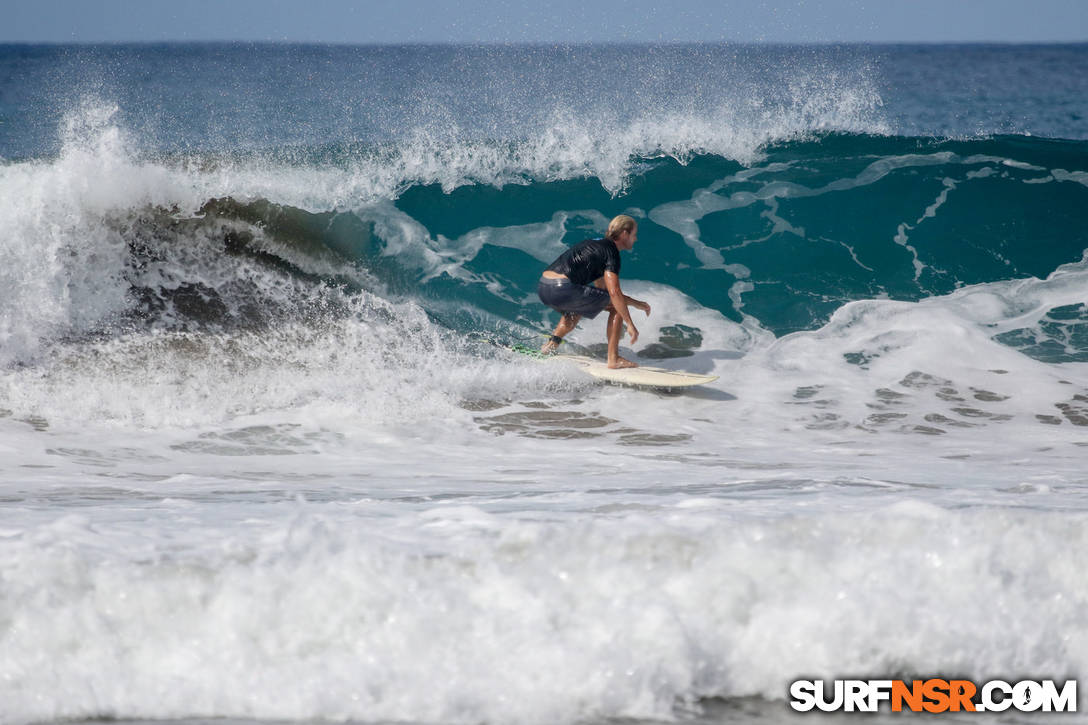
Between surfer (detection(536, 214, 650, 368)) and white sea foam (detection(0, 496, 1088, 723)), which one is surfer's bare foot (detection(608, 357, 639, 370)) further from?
white sea foam (detection(0, 496, 1088, 723))

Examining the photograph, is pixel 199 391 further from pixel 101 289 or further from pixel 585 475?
pixel 585 475

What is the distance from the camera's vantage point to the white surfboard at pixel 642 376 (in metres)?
7.45

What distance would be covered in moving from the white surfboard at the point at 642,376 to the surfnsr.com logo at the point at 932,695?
458 cm

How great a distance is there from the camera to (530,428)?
6625mm

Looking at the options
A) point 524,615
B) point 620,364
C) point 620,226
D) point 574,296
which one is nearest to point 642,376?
point 620,364

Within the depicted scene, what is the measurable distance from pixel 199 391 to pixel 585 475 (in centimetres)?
313

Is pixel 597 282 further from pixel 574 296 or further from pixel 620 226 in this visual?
pixel 620 226

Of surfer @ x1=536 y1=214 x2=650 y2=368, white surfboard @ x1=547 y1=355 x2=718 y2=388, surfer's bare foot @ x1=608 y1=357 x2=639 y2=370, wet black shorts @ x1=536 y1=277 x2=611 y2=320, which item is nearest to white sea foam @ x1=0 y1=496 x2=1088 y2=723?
white surfboard @ x1=547 y1=355 x2=718 y2=388

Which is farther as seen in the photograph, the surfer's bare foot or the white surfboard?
the surfer's bare foot

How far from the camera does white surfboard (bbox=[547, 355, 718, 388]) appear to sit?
7.45 m

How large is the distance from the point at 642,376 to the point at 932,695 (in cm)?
472

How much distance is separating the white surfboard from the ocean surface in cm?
14

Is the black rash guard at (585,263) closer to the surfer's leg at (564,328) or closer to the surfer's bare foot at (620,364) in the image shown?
the surfer's leg at (564,328)

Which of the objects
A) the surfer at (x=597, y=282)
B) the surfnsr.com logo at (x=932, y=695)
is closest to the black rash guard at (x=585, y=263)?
the surfer at (x=597, y=282)
